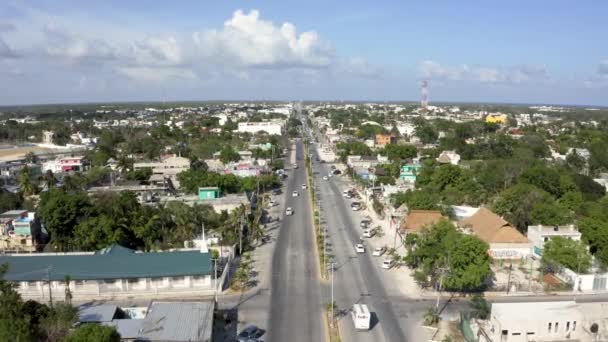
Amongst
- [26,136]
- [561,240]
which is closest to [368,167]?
[561,240]

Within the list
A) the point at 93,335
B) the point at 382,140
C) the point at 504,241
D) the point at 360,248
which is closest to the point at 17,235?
the point at 93,335

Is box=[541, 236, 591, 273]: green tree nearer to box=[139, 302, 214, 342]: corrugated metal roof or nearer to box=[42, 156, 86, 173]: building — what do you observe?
box=[139, 302, 214, 342]: corrugated metal roof

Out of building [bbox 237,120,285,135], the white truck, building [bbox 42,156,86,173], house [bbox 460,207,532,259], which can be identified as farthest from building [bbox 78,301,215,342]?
building [bbox 237,120,285,135]

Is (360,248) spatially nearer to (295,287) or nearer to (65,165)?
(295,287)

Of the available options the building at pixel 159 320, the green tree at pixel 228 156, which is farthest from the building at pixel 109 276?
the green tree at pixel 228 156

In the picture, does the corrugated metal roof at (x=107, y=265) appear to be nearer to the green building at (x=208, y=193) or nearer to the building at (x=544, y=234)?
the green building at (x=208, y=193)

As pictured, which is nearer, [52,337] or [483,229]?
[52,337]

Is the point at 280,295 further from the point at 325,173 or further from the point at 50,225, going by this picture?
the point at 325,173
